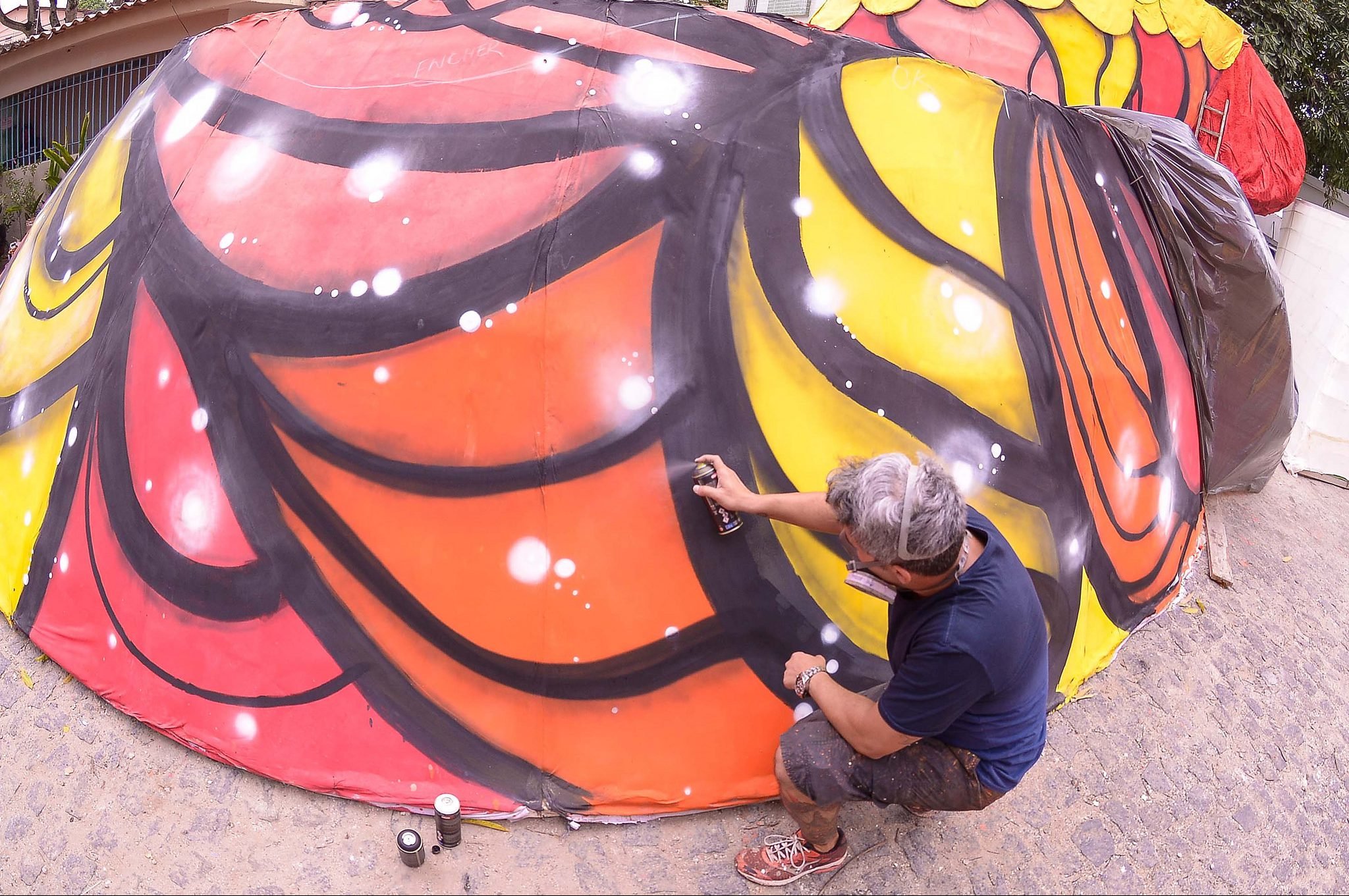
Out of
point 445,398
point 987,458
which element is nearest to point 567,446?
point 445,398

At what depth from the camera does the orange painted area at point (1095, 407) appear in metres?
3.51

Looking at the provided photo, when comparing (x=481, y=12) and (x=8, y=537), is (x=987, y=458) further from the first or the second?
(x=8, y=537)

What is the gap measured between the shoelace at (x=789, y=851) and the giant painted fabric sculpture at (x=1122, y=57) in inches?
172

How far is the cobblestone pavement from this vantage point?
279cm

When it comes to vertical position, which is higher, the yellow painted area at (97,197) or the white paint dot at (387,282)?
the white paint dot at (387,282)

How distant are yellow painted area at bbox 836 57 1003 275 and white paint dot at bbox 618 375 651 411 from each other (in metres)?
1.10

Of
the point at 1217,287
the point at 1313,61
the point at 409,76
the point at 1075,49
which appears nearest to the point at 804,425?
the point at 409,76

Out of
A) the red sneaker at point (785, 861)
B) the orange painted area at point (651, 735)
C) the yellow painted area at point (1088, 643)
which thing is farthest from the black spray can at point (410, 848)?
the yellow painted area at point (1088, 643)

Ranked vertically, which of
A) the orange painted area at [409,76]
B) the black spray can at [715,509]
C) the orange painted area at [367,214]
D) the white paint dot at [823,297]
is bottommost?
the black spray can at [715,509]

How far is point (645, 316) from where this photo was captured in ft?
9.82

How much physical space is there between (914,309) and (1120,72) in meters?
3.35

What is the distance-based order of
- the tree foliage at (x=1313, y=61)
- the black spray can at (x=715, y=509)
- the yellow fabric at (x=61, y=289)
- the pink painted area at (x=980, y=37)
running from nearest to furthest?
the black spray can at (x=715, y=509) < the yellow fabric at (x=61, y=289) < the pink painted area at (x=980, y=37) < the tree foliage at (x=1313, y=61)

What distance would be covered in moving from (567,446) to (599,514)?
228mm

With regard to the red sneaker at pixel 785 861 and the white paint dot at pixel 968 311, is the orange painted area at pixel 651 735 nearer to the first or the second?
the red sneaker at pixel 785 861
